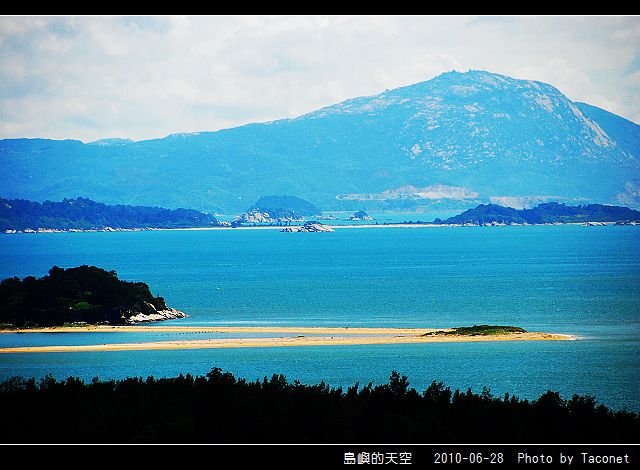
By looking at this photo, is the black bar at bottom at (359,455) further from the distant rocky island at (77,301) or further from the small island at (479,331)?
the distant rocky island at (77,301)

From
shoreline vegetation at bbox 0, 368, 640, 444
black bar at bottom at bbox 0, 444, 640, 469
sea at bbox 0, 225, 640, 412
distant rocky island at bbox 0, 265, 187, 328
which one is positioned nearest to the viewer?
black bar at bottom at bbox 0, 444, 640, 469

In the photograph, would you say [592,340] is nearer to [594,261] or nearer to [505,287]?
[505,287]

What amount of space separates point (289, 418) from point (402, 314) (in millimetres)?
49111

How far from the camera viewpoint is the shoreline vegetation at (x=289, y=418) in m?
29.1

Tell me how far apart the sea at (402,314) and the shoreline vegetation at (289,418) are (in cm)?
1151

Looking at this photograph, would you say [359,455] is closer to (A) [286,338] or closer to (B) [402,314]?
(A) [286,338]

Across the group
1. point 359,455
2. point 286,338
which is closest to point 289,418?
point 359,455

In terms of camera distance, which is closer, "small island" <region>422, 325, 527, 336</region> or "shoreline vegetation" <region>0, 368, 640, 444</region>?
"shoreline vegetation" <region>0, 368, 640, 444</region>

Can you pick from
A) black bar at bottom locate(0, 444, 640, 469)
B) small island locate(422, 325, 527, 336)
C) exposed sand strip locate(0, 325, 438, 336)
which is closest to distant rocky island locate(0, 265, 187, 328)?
exposed sand strip locate(0, 325, 438, 336)

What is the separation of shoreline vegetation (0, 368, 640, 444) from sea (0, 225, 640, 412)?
453 inches

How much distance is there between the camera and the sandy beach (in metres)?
60.5

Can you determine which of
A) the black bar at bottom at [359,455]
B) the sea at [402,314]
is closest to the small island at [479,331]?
the sea at [402,314]

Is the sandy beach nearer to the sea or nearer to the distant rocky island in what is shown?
the sea

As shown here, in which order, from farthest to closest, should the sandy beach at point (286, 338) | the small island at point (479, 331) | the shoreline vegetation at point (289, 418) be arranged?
the small island at point (479, 331)
the sandy beach at point (286, 338)
the shoreline vegetation at point (289, 418)
